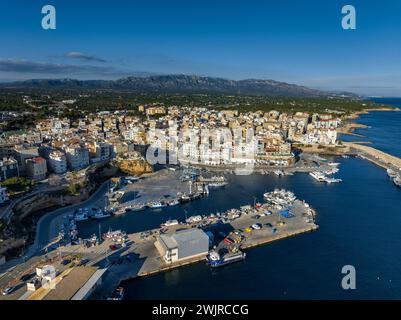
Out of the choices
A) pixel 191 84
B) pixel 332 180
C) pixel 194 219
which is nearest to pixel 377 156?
pixel 332 180

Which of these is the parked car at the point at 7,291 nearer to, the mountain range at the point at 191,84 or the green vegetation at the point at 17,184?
the green vegetation at the point at 17,184

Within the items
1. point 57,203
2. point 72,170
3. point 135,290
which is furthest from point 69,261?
point 72,170

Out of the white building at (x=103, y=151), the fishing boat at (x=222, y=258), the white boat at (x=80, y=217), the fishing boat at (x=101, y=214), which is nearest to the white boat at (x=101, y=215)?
the fishing boat at (x=101, y=214)

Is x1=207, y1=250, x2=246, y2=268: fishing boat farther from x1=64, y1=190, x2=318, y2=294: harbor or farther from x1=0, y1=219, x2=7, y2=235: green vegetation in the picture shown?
x1=0, y1=219, x2=7, y2=235: green vegetation

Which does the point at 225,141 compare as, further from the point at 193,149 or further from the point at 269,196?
the point at 269,196

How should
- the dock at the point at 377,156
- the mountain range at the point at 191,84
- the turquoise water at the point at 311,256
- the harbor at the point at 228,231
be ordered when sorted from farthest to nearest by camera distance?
the mountain range at the point at 191,84 < the dock at the point at 377,156 < the harbor at the point at 228,231 < the turquoise water at the point at 311,256

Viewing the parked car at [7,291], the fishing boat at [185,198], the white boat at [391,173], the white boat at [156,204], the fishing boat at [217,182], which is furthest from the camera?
the white boat at [391,173]
